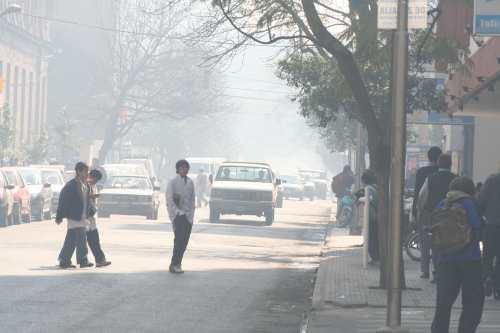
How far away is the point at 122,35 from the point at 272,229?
148 feet

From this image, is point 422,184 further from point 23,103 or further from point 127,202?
point 23,103

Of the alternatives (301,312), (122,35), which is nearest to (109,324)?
(301,312)

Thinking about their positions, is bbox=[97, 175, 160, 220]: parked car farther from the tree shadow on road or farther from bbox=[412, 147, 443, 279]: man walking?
bbox=[412, 147, 443, 279]: man walking

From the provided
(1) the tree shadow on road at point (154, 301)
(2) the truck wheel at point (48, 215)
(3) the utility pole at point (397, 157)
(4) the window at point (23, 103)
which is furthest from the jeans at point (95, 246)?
(4) the window at point (23, 103)

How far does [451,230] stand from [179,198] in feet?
29.3

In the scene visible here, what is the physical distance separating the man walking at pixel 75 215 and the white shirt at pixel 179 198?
53.8 inches

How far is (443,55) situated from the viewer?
2061cm

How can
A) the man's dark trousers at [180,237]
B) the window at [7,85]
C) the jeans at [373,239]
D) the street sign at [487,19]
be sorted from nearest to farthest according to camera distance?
the street sign at [487,19] → the man's dark trousers at [180,237] → the jeans at [373,239] → the window at [7,85]

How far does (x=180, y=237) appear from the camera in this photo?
19188 mm

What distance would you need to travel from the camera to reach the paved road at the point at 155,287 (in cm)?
1303

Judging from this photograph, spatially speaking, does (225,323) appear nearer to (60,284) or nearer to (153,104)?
(60,284)

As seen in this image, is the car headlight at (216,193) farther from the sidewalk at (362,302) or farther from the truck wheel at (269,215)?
the sidewalk at (362,302)

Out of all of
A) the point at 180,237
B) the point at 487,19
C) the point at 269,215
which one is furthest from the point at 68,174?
the point at 487,19

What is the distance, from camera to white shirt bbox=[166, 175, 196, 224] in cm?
1933
